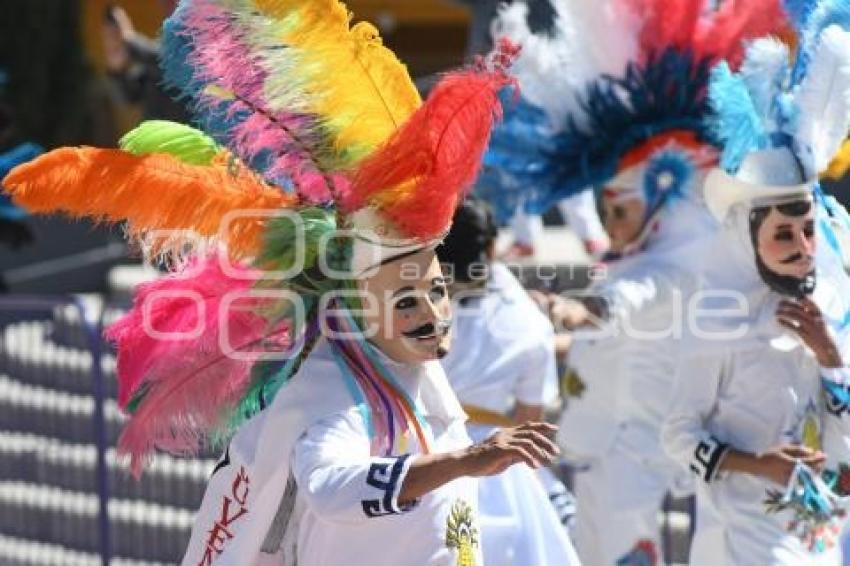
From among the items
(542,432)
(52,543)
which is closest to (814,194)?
(542,432)

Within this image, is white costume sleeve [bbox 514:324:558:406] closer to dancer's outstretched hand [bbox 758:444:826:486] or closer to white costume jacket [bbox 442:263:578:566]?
white costume jacket [bbox 442:263:578:566]

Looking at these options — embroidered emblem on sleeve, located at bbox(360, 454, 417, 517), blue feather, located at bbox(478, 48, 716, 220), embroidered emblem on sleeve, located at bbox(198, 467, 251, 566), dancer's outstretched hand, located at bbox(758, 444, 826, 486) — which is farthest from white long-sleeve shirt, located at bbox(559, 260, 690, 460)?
embroidered emblem on sleeve, located at bbox(360, 454, 417, 517)

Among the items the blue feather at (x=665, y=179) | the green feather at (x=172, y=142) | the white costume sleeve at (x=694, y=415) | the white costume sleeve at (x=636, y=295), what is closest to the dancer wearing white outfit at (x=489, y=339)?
the white costume sleeve at (x=636, y=295)

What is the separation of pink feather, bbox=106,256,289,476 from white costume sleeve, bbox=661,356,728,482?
1.38 meters

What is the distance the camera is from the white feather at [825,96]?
18.1 feet

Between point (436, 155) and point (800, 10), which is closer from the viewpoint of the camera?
point (436, 155)

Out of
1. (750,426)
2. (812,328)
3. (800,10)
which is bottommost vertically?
(750,426)

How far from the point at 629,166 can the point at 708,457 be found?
1655 millimetres

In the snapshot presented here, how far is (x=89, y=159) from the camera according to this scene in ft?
14.9

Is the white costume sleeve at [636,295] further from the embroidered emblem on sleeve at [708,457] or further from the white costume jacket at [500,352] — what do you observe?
the embroidered emblem on sleeve at [708,457]

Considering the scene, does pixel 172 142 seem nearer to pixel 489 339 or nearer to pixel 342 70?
pixel 342 70

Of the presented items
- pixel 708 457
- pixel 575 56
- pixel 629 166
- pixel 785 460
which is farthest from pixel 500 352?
pixel 785 460

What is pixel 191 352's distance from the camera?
4777 mm

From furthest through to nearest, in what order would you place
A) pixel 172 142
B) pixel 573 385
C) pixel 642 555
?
pixel 573 385
pixel 642 555
pixel 172 142
